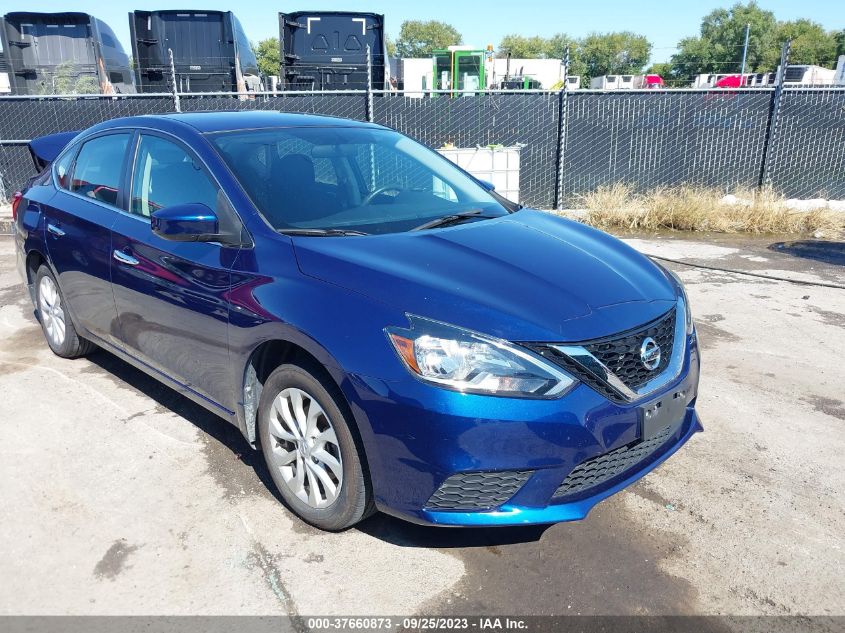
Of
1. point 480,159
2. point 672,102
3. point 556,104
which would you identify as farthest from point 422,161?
point 672,102

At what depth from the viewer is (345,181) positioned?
3.62 metres

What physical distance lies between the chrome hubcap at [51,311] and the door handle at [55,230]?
Result: 0.41 metres

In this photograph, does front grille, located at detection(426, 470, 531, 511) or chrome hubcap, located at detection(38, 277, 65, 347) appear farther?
chrome hubcap, located at detection(38, 277, 65, 347)

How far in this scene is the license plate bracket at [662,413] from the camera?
2633 millimetres

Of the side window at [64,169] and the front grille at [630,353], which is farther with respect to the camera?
the side window at [64,169]

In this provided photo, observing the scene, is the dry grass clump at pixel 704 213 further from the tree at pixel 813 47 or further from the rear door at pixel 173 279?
the tree at pixel 813 47

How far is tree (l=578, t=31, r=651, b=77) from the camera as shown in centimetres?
10088

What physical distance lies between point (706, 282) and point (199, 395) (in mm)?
5688

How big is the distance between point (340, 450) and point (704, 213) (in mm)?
9193

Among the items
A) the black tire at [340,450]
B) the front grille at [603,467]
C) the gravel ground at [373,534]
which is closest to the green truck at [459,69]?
the gravel ground at [373,534]

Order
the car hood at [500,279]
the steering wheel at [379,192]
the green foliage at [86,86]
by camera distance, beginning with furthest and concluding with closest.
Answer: the green foliage at [86,86] < the steering wheel at [379,192] < the car hood at [500,279]

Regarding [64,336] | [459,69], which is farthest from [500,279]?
[459,69]

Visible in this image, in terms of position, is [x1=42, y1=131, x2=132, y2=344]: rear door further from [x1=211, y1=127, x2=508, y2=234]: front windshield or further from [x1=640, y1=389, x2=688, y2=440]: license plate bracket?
[x1=640, y1=389, x2=688, y2=440]: license plate bracket

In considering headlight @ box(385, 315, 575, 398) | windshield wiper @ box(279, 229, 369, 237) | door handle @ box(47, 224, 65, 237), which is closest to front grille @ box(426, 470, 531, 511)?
headlight @ box(385, 315, 575, 398)
